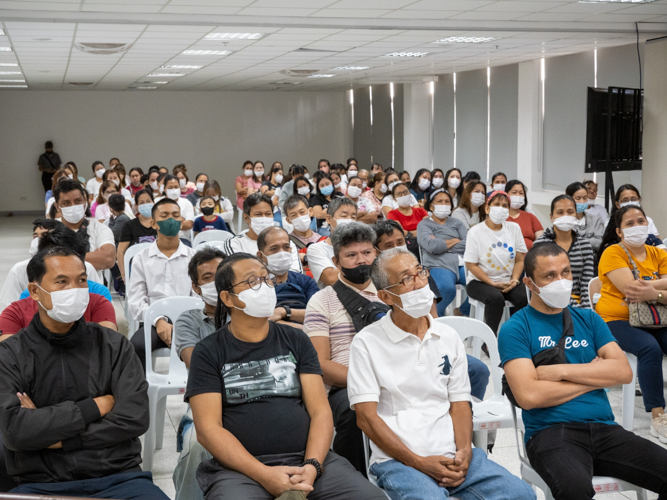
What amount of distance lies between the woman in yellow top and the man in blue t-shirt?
46.5 inches

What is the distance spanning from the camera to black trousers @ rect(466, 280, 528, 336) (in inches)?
199

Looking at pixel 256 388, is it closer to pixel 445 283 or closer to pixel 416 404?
pixel 416 404

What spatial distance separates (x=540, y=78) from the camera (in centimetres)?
1142

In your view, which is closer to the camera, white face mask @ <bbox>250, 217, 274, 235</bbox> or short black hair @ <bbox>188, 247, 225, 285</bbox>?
short black hair @ <bbox>188, 247, 225, 285</bbox>

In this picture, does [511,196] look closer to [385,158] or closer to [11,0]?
[11,0]

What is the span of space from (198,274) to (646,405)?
254 centimetres

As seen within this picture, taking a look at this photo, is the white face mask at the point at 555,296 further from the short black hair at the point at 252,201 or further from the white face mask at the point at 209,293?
the short black hair at the point at 252,201

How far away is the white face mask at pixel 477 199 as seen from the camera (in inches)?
271

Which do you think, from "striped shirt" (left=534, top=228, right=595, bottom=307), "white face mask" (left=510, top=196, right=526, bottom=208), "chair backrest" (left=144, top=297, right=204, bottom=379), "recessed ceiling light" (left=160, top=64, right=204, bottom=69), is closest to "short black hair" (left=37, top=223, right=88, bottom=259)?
"chair backrest" (left=144, top=297, right=204, bottom=379)

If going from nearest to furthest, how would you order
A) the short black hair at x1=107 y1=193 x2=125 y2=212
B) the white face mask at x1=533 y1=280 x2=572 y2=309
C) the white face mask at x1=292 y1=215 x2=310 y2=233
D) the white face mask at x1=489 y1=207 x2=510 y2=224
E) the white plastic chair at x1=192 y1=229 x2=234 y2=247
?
the white face mask at x1=533 y1=280 x2=572 y2=309
the white face mask at x1=292 y1=215 x2=310 y2=233
the white face mask at x1=489 y1=207 x2=510 y2=224
the white plastic chair at x1=192 y1=229 x2=234 y2=247
the short black hair at x1=107 y1=193 x2=125 y2=212

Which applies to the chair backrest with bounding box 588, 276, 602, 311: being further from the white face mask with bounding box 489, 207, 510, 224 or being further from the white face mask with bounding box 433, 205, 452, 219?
the white face mask with bounding box 433, 205, 452, 219

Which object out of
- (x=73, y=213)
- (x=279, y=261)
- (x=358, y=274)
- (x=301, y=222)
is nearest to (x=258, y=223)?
(x=301, y=222)

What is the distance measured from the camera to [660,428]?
11.8 ft

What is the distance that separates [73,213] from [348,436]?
2.95 meters
